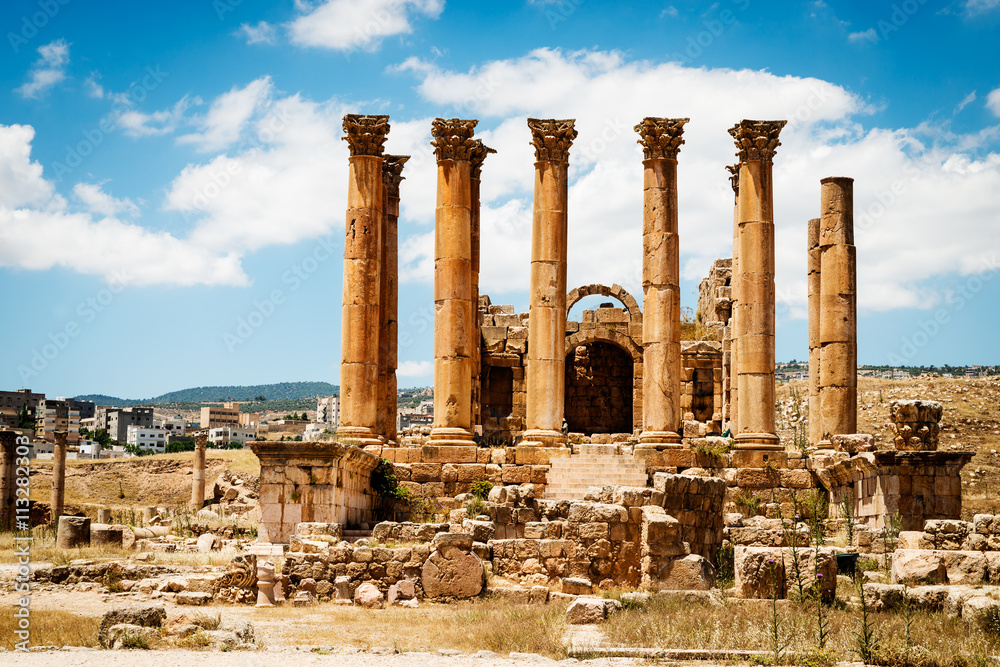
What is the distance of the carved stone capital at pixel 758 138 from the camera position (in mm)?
28469

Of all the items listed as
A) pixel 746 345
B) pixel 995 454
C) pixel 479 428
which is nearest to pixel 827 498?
pixel 746 345

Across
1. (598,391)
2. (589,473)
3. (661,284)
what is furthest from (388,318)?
(598,391)

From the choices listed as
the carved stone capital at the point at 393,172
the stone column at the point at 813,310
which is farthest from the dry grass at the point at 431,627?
the carved stone capital at the point at 393,172

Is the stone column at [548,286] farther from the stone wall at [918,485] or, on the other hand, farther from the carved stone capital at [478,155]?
the stone wall at [918,485]

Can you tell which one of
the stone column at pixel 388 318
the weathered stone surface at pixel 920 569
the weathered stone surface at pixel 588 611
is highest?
the stone column at pixel 388 318

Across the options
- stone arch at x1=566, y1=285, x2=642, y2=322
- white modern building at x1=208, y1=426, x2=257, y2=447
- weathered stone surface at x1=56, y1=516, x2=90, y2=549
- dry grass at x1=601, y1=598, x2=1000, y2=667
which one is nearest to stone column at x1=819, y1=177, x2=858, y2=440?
stone arch at x1=566, y1=285, x2=642, y2=322

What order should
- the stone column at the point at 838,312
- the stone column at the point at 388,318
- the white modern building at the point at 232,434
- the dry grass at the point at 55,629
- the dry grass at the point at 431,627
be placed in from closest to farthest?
the dry grass at the point at 55,629 → the dry grass at the point at 431,627 → the stone column at the point at 838,312 → the stone column at the point at 388,318 → the white modern building at the point at 232,434

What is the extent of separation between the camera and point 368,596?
57.4 feet

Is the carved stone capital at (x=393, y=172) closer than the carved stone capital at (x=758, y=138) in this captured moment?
No

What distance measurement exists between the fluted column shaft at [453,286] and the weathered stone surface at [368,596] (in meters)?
9.82

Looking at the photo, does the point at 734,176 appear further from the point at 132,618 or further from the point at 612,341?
the point at 132,618

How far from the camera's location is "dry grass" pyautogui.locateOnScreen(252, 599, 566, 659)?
1292 centimetres

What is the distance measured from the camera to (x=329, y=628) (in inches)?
585

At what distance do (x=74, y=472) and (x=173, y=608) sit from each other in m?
55.6
